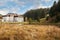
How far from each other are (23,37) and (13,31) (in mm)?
703

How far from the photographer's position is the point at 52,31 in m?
12.3

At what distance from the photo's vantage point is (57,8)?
162ft

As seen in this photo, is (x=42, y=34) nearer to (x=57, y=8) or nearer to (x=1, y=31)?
(x=1, y=31)

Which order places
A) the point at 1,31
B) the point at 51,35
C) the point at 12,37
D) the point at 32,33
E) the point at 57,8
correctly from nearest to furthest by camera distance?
the point at 12,37 → the point at 1,31 → the point at 32,33 → the point at 51,35 → the point at 57,8

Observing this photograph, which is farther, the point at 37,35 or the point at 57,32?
the point at 57,32

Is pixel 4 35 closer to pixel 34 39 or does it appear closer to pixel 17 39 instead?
pixel 17 39

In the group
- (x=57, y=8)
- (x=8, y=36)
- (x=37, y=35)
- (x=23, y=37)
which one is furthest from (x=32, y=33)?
(x=57, y=8)

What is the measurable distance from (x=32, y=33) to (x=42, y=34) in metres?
0.78

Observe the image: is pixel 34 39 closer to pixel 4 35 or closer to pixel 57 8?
pixel 4 35

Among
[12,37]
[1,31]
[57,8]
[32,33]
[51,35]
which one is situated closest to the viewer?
[12,37]

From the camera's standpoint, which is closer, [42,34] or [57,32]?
[42,34]

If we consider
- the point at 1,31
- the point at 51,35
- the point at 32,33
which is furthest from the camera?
the point at 51,35

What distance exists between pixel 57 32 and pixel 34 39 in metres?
2.72

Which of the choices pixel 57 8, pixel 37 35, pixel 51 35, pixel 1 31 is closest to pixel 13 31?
pixel 1 31
